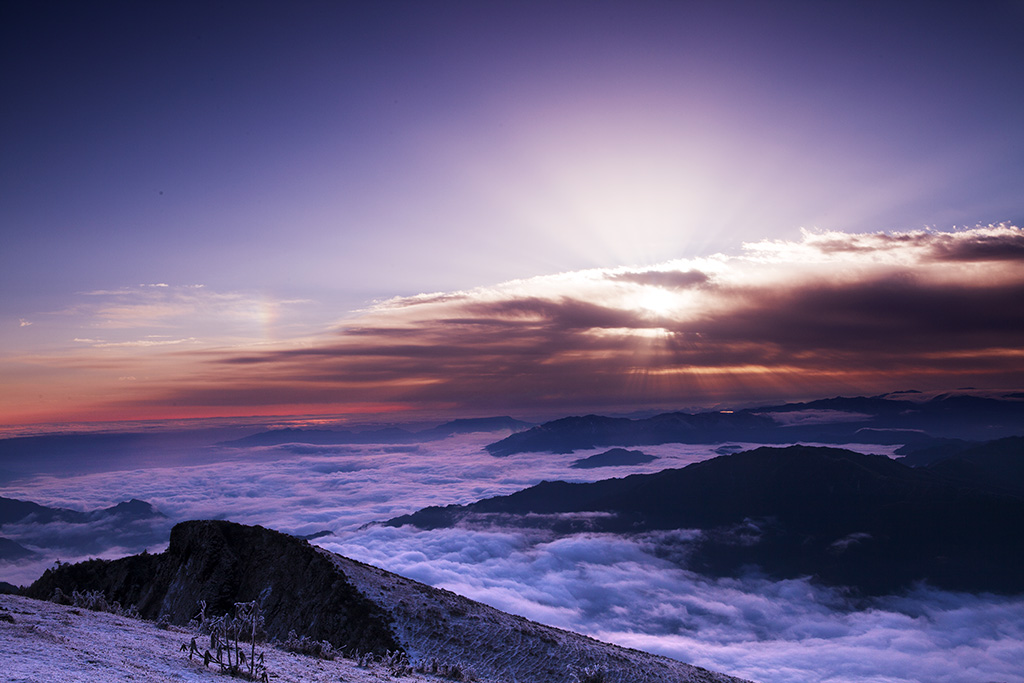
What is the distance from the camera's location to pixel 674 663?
38.0m

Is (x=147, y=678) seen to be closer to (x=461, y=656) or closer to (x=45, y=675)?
(x=45, y=675)

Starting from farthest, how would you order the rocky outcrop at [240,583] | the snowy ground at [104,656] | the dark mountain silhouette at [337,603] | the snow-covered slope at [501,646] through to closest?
the rocky outcrop at [240,583] < the dark mountain silhouette at [337,603] < the snow-covered slope at [501,646] < the snowy ground at [104,656]

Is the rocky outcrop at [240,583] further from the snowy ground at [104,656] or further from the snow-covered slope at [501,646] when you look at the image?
the snowy ground at [104,656]

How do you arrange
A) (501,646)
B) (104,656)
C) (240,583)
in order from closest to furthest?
(104,656)
(501,646)
(240,583)

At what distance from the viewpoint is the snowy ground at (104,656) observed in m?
12.2

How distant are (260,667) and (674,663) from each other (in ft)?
102

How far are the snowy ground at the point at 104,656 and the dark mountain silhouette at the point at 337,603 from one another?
9.72m

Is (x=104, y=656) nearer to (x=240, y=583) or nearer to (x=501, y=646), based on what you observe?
(x=501, y=646)

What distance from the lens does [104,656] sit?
14117mm

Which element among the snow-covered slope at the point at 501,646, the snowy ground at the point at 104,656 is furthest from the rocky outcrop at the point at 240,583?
the snowy ground at the point at 104,656

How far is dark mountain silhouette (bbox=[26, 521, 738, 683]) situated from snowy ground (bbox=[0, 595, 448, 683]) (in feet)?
31.9

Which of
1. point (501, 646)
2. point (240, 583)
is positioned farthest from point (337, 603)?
point (501, 646)

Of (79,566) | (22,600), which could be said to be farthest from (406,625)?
(79,566)

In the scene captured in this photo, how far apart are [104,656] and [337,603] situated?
2893 centimetres
